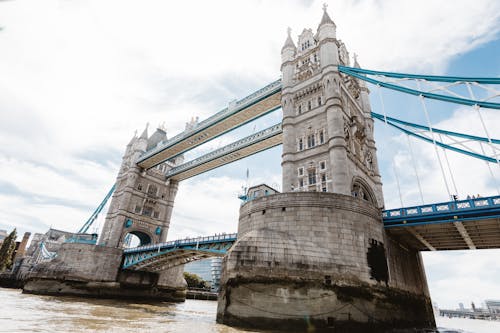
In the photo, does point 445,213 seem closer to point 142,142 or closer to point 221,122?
point 221,122

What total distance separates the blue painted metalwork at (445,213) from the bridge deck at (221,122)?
18303 mm

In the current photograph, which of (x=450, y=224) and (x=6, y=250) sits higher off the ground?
(x=450, y=224)

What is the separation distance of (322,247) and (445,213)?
8.74m

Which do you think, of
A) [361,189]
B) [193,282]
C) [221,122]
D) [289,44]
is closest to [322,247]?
[361,189]

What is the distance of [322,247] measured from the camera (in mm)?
15742

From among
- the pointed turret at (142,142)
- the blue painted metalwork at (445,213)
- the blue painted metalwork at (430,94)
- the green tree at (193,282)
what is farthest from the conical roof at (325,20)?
the green tree at (193,282)

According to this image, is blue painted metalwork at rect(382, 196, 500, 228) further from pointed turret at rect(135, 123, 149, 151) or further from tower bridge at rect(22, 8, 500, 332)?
pointed turret at rect(135, 123, 149, 151)

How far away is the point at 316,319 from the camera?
518 inches

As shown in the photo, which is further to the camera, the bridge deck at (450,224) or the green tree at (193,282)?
the green tree at (193,282)

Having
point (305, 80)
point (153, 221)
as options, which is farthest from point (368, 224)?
point (153, 221)

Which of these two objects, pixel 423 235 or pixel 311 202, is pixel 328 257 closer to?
pixel 311 202

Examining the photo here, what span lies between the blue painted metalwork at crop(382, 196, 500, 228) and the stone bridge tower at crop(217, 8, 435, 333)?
48.1 inches

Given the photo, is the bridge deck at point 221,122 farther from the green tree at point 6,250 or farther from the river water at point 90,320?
the green tree at point 6,250

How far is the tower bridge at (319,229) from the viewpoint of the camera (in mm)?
14039
